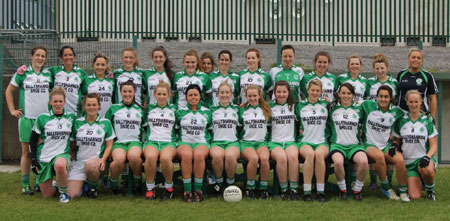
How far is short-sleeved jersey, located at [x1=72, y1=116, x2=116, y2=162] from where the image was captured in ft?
23.2

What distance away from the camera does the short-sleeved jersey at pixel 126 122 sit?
723cm

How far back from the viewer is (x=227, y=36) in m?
14.2

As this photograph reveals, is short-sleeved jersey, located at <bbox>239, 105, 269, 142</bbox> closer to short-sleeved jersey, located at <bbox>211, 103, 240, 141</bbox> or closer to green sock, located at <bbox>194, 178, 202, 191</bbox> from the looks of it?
short-sleeved jersey, located at <bbox>211, 103, 240, 141</bbox>

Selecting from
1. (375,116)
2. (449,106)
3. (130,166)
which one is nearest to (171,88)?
(130,166)

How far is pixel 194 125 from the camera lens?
7.23m

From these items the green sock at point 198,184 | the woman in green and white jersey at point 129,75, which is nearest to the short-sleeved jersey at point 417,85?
the green sock at point 198,184

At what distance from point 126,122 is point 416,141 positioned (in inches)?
A: 145

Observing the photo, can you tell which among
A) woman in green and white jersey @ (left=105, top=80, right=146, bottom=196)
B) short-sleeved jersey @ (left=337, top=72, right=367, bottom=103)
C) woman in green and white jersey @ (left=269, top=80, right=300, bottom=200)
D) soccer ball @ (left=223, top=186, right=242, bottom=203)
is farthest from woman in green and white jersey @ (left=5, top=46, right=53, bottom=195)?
short-sleeved jersey @ (left=337, top=72, right=367, bottom=103)

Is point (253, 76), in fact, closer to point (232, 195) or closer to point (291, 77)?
point (291, 77)

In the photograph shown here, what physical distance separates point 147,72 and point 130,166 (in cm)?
156

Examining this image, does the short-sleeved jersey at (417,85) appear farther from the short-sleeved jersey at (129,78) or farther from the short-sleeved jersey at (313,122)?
the short-sleeved jersey at (129,78)

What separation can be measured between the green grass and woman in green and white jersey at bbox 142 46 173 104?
1583 millimetres

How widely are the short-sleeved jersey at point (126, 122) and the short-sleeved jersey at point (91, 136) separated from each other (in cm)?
12

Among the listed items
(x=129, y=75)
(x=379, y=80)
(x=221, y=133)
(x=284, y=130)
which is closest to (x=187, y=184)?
(x=221, y=133)
